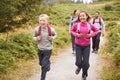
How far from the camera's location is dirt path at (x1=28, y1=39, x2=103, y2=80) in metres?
10.9

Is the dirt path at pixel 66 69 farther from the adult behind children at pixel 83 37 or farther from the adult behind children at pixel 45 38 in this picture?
the adult behind children at pixel 45 38

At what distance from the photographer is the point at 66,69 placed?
12461 millimetres

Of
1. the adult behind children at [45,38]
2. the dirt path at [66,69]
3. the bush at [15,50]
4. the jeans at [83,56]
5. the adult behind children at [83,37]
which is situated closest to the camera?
the adult behind children at [45,38]

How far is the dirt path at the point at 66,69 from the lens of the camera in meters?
10.9

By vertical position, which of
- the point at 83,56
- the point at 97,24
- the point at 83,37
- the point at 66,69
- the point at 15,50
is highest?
the point at 83,37

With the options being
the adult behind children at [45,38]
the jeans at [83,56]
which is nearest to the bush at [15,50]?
the adult behind children at [45,38]

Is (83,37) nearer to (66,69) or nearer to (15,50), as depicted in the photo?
(66,69)

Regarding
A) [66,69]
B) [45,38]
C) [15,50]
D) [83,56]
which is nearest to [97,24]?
[66,69]

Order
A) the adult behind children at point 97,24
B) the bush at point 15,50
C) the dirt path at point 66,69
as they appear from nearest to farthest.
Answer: the dirt path at point 66,69 → the bush at point 15,50 → the adult behind children at point 97,24

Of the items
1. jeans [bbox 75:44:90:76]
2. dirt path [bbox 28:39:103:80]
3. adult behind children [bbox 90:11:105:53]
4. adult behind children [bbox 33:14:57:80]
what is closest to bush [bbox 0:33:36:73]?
dirt path [bbox 28:39:103:80]

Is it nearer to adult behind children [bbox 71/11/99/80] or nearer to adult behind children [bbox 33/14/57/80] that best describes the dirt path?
adult behind children [bbox 71/11/99/80]

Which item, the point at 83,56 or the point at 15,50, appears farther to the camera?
the point at 15,50

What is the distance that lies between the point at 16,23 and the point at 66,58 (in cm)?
345

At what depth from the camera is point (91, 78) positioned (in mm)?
10773
